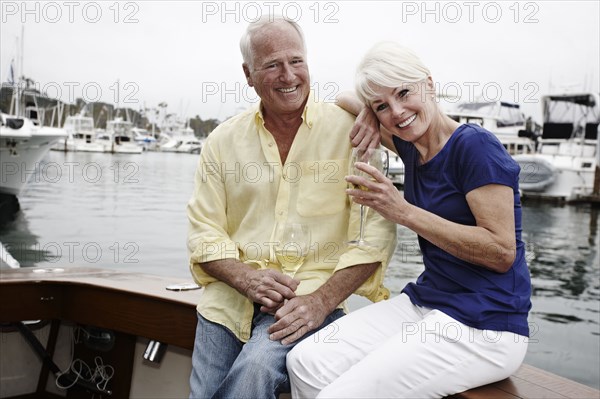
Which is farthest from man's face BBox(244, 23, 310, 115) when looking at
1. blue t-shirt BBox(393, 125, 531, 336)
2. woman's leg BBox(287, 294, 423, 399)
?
woman's leg BBox(287, 294, 423, 399)

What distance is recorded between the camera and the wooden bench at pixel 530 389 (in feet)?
5.34

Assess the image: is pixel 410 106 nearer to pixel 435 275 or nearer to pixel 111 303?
pixel 435 275

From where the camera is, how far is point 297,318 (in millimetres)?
1929

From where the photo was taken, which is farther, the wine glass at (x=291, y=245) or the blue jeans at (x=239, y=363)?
the wine glass at (x=291, y=245)

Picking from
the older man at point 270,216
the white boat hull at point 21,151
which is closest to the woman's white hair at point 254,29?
the older man at point 270,216

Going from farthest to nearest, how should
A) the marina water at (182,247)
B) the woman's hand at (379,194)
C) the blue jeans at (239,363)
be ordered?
1. the marina water at (182,247)
2. the blue jeans at (239,363)
3. the woman's hand at (379,194)

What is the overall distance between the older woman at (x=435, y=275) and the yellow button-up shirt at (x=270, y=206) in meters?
0.34

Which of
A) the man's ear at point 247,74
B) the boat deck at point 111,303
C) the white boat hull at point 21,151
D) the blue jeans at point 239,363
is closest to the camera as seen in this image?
the blue jeans at point 239,363

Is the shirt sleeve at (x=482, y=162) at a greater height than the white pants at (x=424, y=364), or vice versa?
the shirt sleeve at (x=482, y=162)

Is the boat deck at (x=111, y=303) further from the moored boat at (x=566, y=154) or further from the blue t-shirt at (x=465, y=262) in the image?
the moored boat at (x=566, y=154)

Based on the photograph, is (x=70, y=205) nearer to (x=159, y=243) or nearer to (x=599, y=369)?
(x=159, y=243)

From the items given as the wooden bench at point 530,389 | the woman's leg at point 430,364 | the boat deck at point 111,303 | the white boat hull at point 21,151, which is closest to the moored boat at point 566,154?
the white boat hull at point 21,151

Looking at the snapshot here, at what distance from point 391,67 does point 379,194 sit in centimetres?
39

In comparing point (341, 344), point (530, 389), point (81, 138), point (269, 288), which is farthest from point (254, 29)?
point (81, 138)
